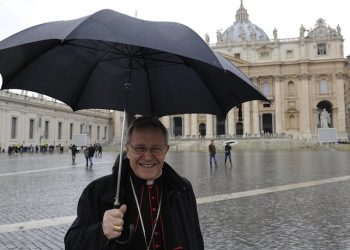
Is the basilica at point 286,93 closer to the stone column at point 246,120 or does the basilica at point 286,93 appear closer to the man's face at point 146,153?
the stone column at point 246,120

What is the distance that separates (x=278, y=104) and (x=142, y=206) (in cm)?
6020

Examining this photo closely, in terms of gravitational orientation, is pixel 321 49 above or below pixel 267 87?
above

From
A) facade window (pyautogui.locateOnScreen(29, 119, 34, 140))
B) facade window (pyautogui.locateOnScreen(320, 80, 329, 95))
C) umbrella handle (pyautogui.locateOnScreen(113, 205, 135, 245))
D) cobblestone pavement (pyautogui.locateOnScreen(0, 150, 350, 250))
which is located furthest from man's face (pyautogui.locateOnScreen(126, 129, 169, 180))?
facade window (pyautogui.locateOnScreen(320, 80, 329, 95))

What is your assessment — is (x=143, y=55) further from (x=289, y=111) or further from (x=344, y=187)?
(x=289, y=111)

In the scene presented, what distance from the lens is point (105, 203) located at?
1875mm

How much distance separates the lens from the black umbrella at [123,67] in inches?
78.9

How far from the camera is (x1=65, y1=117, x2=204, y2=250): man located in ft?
5.79

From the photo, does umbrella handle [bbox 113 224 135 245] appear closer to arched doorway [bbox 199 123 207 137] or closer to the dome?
arched doorway [bbox 199 123 207 137]

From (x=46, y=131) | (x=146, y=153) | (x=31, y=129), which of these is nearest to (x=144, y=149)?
(x=146, y=153)

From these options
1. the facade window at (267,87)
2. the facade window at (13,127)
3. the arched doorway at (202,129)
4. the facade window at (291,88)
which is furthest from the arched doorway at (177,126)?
the facade window at (13,127)

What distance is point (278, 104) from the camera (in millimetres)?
59938

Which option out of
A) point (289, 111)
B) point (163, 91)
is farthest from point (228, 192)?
point (289, 111)

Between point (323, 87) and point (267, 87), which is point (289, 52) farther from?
point (323, 87)

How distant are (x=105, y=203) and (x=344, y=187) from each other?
9.50m
